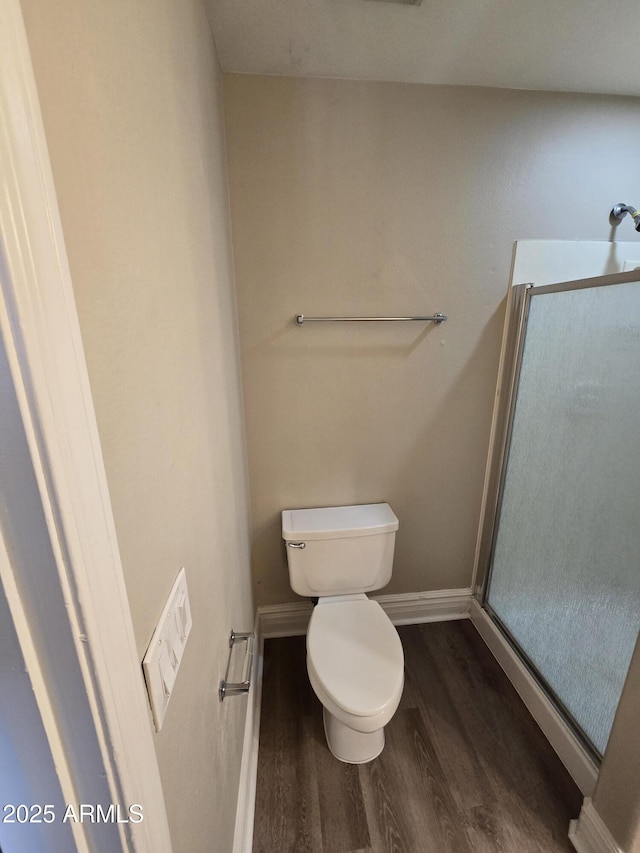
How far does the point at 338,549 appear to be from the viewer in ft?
5.26

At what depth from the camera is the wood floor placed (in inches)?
46.6

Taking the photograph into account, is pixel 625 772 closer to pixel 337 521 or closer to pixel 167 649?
pixel 337 521

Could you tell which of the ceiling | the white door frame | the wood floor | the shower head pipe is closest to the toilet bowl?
the wood floor

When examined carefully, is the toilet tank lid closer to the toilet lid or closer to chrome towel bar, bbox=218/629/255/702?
the toilet lid

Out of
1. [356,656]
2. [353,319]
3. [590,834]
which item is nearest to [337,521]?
[356,656]

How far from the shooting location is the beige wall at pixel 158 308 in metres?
0.37

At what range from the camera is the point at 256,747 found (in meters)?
1.41

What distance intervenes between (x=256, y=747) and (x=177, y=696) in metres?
1.11

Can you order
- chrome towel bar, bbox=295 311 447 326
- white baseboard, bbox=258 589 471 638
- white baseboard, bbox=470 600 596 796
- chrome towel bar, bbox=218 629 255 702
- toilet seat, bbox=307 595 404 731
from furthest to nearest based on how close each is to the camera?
white baseboard, bbox=258 589 471 638
chrome towel bar, bbox=295 311 447 326
white baseboard, bbox=470 600 596 796
toilet seat, bbox=307 595 404 731
chrome towel bar, bbox=218 629 255 702

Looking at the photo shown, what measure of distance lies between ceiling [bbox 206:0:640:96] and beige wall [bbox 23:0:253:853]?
216 millimetres

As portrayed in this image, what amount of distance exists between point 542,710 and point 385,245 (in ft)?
6.27

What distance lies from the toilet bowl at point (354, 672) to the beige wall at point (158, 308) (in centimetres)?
33

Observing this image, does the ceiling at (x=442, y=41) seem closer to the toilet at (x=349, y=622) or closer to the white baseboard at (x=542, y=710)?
the toilet at (x=349, y=622)

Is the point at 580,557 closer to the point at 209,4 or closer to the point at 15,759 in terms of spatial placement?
the point at 15,759
